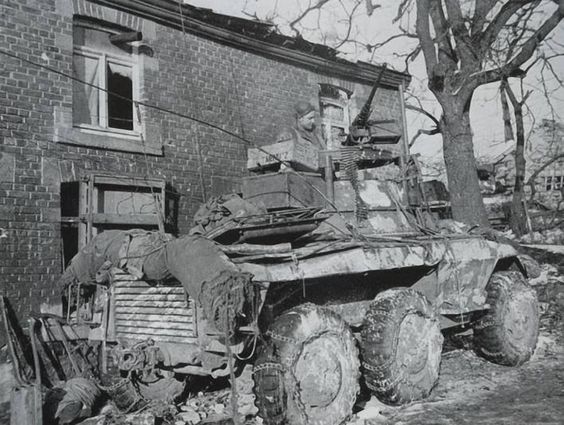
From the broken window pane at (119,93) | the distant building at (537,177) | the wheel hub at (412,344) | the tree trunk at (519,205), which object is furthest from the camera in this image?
the distant building at (537,177)

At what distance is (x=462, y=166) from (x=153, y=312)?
24.1 feet

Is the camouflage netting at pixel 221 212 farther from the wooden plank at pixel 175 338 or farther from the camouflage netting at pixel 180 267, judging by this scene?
the wooden plank at pixel 175 338

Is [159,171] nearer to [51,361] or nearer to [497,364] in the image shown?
[51,361]

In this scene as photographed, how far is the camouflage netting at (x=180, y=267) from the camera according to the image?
165 inches

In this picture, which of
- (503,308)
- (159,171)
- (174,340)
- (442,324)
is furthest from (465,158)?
(174,340)

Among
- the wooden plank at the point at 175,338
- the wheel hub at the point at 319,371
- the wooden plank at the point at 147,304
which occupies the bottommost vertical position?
the wheel hub at the point at 319,371

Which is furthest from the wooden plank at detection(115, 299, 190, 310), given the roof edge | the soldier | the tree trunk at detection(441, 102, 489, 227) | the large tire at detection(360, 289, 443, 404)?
the tree trunk at detection(441, 102, 489, 227)

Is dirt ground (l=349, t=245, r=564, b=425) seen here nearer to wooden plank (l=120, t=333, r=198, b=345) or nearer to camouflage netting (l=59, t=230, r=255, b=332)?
wooden plank (l=120, t=333, r=198, b=345)

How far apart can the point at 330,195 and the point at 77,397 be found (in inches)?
138

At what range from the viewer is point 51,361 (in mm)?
6645

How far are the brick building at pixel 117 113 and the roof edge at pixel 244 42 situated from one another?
0.9 inches

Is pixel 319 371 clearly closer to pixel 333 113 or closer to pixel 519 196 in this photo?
pixel 333 113

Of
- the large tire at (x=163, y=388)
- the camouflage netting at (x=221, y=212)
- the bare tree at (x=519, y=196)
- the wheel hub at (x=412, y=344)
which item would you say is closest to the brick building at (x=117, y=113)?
the camouflage netting at (x=221, y=212)

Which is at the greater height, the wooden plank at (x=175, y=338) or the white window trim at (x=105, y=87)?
the white window trim at (x=105, y=87)
